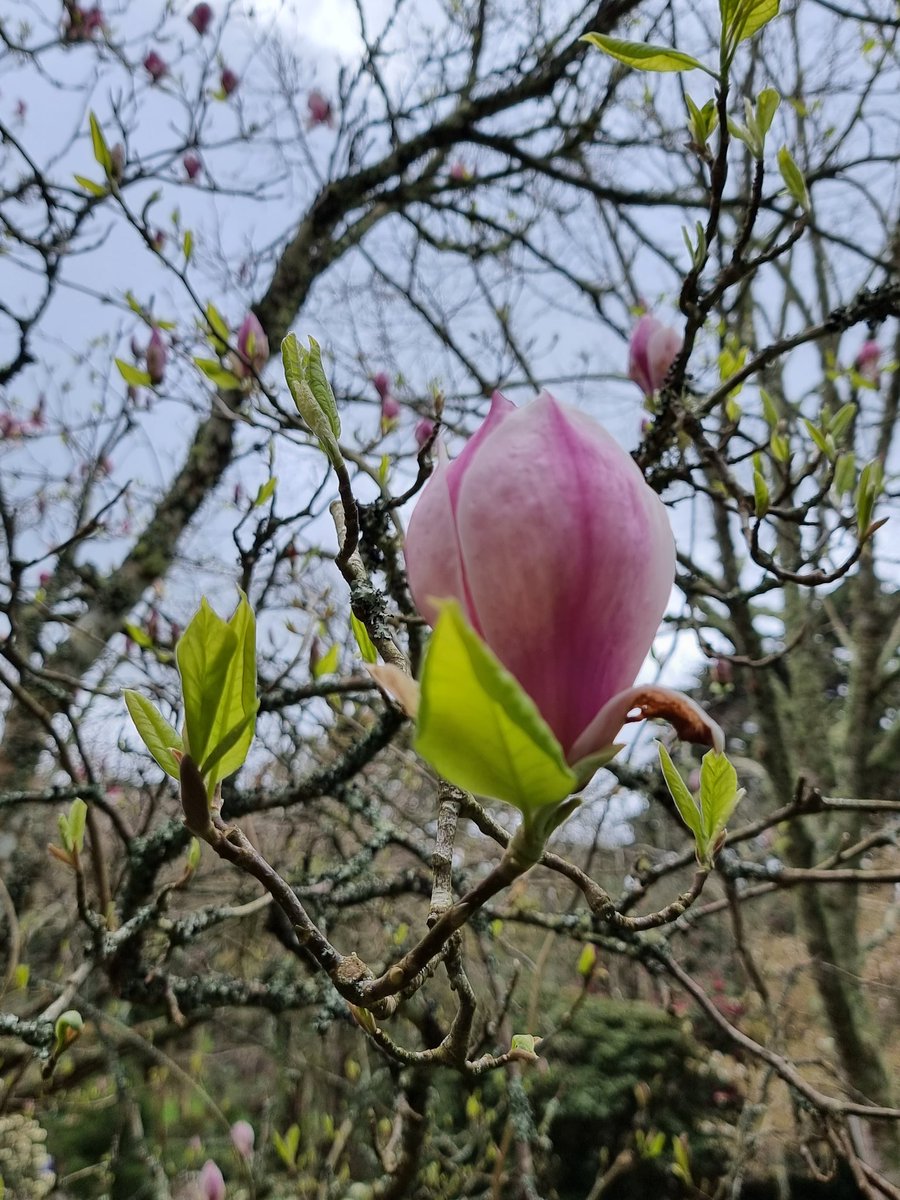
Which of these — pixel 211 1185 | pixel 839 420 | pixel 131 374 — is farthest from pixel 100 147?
pixel 211 1185

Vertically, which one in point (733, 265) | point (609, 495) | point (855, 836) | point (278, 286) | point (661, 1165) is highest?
point (278, 286)

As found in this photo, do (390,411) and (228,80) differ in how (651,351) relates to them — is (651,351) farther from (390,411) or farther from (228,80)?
(228,80)

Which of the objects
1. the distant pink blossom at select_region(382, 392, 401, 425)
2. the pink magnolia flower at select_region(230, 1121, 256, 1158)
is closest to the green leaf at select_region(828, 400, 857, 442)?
the distant pink blossom at select_region(382, 392, 401, 425)

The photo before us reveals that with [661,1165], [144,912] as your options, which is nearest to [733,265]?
[144,912]

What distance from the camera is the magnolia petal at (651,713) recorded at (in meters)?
0.28

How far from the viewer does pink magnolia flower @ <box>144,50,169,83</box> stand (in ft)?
8.95

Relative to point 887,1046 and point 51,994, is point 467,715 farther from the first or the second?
point 887,1046

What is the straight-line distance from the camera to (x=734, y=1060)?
4984 millimetres

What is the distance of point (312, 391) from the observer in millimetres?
425

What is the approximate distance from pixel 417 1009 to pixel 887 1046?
5.04 meters

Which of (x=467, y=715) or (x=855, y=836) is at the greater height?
(x=855, y=836)

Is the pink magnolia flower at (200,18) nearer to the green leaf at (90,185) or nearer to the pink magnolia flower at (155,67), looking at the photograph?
the pink magnolia flower at (155,67)

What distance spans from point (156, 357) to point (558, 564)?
1.50 m

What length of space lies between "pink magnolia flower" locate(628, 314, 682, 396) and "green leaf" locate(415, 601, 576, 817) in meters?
1.05
